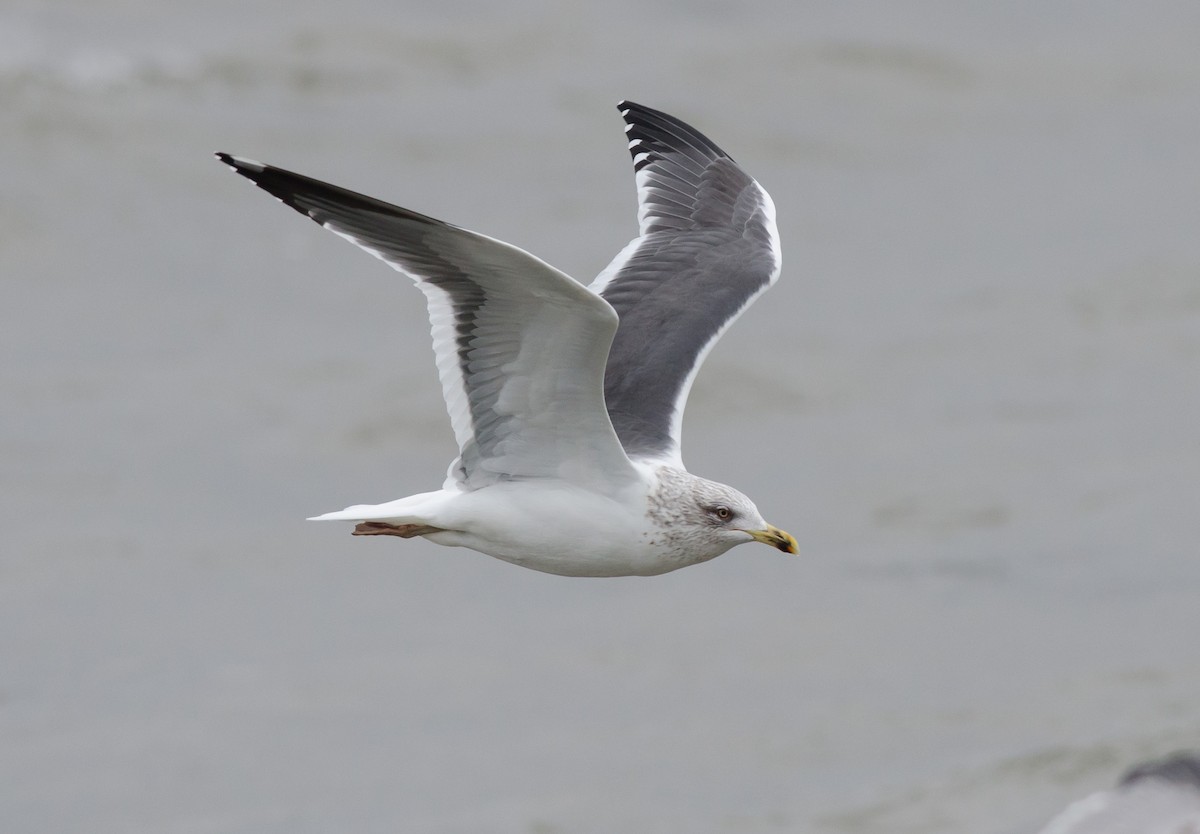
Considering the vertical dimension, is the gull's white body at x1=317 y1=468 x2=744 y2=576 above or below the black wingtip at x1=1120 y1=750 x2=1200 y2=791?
above

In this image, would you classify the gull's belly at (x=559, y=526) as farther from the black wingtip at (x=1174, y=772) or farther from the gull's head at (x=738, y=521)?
the black wingtip at (x=1174, y=772)

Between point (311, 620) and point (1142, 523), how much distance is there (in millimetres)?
8105

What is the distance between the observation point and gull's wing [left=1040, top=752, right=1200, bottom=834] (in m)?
4.55

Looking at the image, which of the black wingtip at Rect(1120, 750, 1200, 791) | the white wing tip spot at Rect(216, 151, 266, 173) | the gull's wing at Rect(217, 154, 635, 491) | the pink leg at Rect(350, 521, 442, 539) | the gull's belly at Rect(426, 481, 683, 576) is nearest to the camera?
the black wingtip at Rect(1120, 750, 1200, 791)

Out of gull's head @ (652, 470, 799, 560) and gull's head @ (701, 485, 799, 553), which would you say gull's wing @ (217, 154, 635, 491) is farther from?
gull's head @ (701, 485, 799, 553)

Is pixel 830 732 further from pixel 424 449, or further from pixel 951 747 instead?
pixel 424 449

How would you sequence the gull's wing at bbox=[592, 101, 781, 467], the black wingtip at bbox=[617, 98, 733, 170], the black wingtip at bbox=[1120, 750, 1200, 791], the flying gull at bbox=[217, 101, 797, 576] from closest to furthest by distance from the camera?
the black wingtip at bbox=[1120, 750, 1200, 791]
the flying gull at bbox=[217, 101, 797, 576]
the gull's wing at bbox=[592, 101, 781, 467]
the black wingtip at bbox=[617, 98, 733, 170]

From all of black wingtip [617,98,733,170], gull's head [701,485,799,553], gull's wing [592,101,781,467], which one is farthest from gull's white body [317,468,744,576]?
black wingtip [617,98,733,170]

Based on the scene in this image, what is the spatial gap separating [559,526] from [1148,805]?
9.25ft

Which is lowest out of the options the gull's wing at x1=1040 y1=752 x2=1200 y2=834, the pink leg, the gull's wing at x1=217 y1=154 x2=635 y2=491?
the gull's wing at x1=1040 y1=752 x2=1200 y2=834

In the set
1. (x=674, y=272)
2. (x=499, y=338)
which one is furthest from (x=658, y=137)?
(x=499, y=338)

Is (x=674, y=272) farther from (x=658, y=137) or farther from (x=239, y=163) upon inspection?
(x=239, y=163)

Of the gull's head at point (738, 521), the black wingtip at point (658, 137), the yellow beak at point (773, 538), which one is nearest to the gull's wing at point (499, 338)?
the gull's head at point (738, 521)

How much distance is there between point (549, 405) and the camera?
694 centimetres
